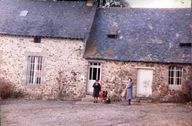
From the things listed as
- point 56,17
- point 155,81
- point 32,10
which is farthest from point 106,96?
point 32,10

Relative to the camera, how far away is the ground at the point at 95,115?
52.2 feet

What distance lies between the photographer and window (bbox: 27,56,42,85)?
26642 mm

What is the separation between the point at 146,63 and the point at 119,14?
521 centimetres

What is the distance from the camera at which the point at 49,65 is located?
26.3 meters

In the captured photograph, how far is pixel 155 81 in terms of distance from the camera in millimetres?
24875

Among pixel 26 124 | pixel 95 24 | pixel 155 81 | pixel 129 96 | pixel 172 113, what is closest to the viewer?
pixel 26 124

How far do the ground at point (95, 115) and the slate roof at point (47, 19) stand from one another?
6494 millimetres

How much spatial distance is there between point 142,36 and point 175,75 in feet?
11.8

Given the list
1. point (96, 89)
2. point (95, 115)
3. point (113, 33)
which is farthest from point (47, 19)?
point (95, 115)

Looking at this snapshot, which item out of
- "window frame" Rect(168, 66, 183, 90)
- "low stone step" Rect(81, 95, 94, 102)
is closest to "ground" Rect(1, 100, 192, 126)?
"low stone step" Rect(81, 95, 94, 102)

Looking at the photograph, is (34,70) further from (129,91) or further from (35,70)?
(129,91)

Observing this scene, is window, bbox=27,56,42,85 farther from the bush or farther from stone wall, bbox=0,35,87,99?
the bush

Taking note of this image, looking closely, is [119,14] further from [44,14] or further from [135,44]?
[44,14]

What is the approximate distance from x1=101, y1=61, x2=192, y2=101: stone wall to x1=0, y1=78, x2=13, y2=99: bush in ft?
20.3
